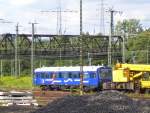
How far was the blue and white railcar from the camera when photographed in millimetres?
57562

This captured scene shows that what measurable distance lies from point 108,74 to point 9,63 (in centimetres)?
6311

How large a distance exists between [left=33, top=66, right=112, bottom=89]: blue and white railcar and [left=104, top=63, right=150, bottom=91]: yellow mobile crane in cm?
566

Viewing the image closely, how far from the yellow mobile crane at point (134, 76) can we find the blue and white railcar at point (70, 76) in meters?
5.66

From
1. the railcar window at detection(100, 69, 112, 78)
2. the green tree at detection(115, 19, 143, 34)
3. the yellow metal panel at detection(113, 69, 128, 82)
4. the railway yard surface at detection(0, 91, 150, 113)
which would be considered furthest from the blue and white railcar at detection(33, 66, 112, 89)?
the green tree at detection(115, 19, 143, 34)

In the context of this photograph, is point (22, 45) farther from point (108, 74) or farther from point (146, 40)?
point (108, 74)

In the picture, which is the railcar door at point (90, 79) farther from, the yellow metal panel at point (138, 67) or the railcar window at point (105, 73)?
the yellow metal panel at point (138, 67)

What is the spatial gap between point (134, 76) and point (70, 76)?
11.3 metres

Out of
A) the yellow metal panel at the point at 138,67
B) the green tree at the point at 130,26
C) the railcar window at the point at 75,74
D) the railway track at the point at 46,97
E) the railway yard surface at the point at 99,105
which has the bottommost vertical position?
the railway track at the point at 46,97

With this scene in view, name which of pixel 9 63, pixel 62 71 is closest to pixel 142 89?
pixel 62 71

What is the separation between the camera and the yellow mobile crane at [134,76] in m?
50.5

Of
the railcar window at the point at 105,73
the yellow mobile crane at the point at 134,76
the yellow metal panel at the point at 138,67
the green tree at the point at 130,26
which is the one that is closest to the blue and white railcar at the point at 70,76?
the railcar window at the point at 105,73

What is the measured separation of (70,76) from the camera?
60.5 m

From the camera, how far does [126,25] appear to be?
14338 centimetres

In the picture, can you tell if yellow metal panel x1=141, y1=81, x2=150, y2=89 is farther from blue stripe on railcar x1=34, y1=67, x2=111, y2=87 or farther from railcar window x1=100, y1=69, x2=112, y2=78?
railcar window x1=100, y1=69, x2=112, y2=78
